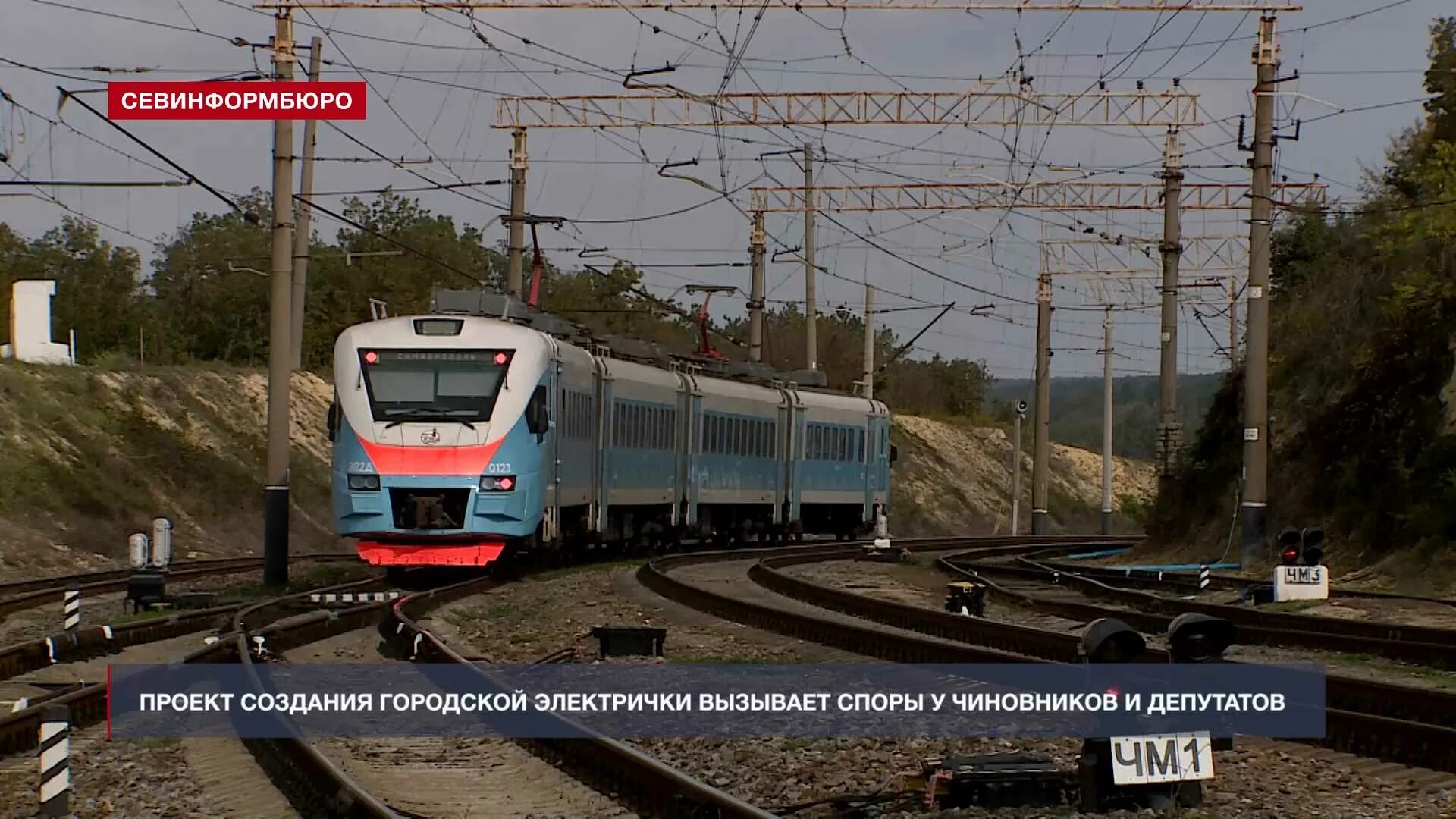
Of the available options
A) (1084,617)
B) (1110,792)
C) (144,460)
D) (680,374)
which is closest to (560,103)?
(680,374)

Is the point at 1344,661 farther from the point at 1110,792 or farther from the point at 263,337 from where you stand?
the point at 263,337

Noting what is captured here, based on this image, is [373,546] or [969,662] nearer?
[969,662]

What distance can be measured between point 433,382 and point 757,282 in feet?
89.6

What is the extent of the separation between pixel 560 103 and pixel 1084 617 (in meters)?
20.1

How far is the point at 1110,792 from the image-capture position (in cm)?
876

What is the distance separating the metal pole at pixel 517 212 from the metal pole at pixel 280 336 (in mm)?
11269

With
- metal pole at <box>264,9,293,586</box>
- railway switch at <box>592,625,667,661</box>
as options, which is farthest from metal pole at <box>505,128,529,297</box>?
railway switch at <box>592,625,667,661</box>

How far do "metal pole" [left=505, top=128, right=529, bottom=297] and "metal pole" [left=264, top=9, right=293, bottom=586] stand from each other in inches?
444

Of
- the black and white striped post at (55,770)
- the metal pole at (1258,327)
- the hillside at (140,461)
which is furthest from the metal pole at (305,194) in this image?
the black and white striped post at (55,770)

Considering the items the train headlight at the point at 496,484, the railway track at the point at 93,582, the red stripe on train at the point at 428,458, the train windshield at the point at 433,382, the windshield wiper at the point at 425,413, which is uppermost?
the train windshield at the point at 433,382

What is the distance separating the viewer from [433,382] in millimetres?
23266

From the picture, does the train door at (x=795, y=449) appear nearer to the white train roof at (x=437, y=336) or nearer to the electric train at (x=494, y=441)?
the electric train at (x=494, y=441)

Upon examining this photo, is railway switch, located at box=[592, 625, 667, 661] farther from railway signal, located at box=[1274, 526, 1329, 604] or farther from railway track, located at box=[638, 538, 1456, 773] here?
railway signal, located at box=[1274, 526, 1329, 604]

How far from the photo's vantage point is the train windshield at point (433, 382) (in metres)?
23.1
